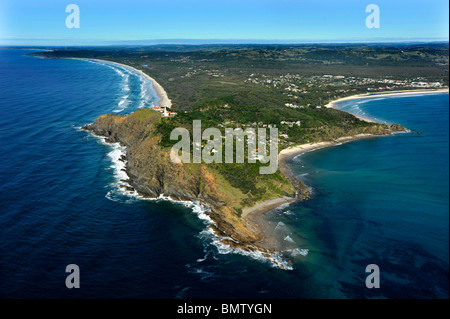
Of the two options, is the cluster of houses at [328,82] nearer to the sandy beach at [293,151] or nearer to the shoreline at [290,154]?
the sandy beach at [293,151]

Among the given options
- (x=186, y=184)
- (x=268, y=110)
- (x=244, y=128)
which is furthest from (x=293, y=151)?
(x=186, y=184)

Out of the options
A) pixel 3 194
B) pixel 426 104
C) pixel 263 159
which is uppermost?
pixel 426 104

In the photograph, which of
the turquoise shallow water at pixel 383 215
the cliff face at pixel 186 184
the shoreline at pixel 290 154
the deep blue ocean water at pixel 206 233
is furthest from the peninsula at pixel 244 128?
the turquoise shallow water at pixel 383 215

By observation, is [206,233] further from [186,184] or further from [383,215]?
[383,215]

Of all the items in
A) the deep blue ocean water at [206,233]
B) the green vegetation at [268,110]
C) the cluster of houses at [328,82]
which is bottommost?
the deep blue ocean water at [206,233]

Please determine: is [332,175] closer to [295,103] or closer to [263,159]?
[263,159]

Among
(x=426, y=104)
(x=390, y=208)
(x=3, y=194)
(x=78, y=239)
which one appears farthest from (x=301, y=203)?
(x=426, y=104)
